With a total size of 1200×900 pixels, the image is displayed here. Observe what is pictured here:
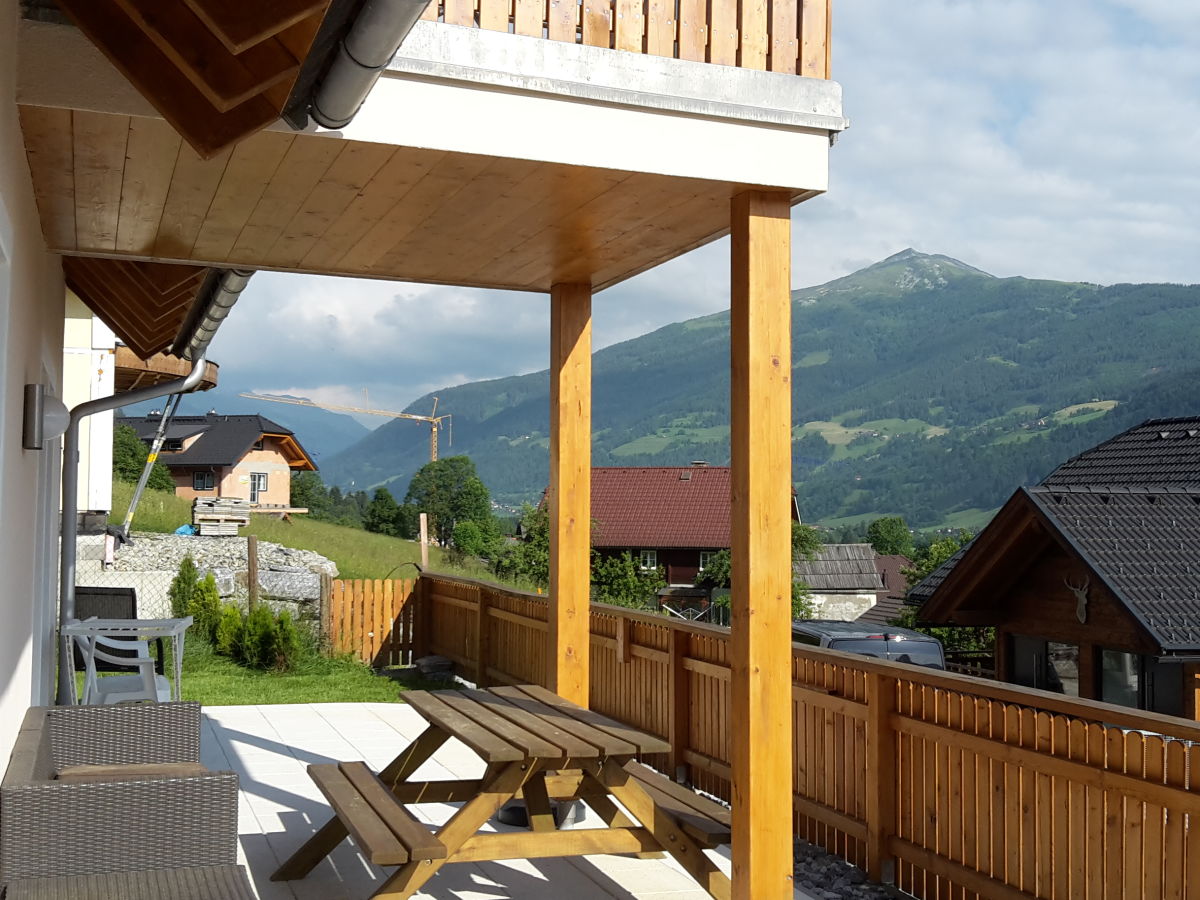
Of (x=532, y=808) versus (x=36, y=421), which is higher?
(x=36, y=421)

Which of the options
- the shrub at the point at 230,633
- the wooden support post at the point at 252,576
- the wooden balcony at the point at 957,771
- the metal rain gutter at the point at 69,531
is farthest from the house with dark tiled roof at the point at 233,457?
the wooden balcony at the point at 957,771

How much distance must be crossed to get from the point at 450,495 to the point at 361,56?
83.4 meters

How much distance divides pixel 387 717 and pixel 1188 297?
207m

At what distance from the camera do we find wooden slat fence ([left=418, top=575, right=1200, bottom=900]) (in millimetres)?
4129

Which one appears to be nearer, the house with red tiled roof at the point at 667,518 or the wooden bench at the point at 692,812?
the wooden bench at the point at 692,812

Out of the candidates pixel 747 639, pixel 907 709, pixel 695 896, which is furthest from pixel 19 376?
pixel 907 709

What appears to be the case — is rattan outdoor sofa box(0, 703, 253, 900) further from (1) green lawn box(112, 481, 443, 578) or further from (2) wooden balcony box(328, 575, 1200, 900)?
(1) green lawn box(112, 481, 443, 578)

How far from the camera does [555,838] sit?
4.82 meters

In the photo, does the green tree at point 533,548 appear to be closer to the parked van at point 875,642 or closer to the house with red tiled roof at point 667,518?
the parked van at point 875,642

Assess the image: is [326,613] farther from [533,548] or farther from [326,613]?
[533,548]

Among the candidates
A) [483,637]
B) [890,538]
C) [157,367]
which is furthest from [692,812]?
[890,538]

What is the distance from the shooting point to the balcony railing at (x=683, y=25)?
14.8ft

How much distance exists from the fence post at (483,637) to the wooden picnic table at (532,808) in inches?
240

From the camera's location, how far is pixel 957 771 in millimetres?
5145
